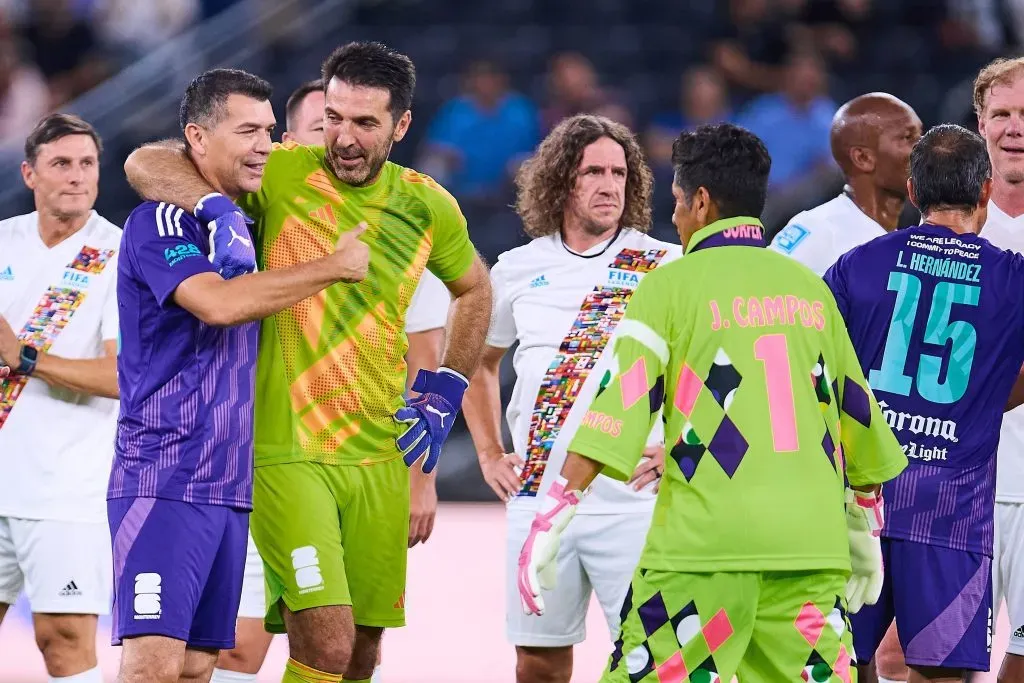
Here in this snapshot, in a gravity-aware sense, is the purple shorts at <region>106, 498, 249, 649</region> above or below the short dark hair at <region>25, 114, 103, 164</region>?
below

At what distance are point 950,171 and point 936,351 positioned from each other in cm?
63

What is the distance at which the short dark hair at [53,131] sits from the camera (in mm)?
6605

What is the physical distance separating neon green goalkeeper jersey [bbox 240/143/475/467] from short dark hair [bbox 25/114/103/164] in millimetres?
1538

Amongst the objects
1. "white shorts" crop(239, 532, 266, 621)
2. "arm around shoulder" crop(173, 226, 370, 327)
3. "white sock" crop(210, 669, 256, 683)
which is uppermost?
"arm around shoulder" crop(173, 226, 370, 327)

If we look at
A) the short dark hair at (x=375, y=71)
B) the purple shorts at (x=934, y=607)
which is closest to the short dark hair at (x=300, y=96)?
the short dark hair at (x=375, y=71)

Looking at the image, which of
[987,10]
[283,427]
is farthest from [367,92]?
[987,10]

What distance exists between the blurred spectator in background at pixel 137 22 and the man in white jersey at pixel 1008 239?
1063 cm

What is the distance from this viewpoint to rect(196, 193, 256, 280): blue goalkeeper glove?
4859mm

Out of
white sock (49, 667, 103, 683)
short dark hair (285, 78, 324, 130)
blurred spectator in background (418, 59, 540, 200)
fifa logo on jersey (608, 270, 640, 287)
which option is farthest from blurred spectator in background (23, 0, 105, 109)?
fifa logo on jersey (608, 270, 640, 287)

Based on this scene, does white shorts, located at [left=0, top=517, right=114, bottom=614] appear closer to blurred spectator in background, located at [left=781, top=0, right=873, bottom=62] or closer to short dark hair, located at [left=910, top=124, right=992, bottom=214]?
short dark hair, located at [left=910, top=124, right=992, bottom=214]

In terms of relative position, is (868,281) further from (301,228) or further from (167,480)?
(167,480)

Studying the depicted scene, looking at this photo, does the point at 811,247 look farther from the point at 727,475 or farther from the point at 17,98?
the point at 17,98

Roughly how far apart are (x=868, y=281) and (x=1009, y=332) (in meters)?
0.50

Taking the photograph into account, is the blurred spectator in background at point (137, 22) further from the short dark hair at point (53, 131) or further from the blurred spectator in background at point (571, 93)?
the short dark hair at point (53, 131)
